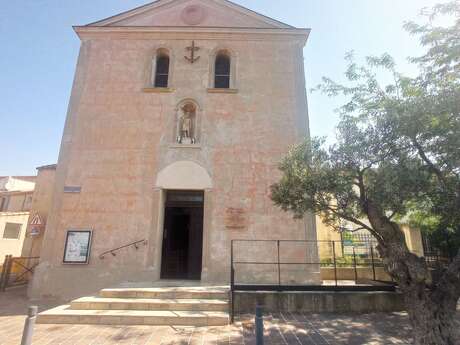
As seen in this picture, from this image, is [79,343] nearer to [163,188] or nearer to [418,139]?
[163,188]

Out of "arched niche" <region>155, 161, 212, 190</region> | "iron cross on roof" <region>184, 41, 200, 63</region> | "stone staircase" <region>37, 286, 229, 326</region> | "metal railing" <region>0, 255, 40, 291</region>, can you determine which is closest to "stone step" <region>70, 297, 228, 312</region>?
"stone staircase" <region>37, 286, 229, 326</region>

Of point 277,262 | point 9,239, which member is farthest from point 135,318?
point 9,239

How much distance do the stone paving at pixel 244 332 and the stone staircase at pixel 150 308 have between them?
9.2 inches

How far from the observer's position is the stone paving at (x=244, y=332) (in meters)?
5.31

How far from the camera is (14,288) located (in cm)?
1149

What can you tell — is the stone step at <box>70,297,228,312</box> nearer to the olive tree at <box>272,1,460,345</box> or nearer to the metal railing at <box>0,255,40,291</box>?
the olive tree at <box>272,1,460,345</box>

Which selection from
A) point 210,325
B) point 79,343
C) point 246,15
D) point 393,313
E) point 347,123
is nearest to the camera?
point 79,343

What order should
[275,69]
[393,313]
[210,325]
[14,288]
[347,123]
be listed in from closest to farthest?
[210,325]
[347,123]
[393,313]
[14,288]
[275,69]

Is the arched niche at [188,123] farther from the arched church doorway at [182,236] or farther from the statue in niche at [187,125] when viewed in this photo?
the arched church doorway at [182,236]

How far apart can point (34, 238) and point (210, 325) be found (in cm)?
1270

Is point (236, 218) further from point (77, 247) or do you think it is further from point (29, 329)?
point (29, 329)

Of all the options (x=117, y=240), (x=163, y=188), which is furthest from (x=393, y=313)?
(x=117, y=240)

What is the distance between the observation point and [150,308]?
6.97m

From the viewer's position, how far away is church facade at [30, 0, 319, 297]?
987 centimetres
